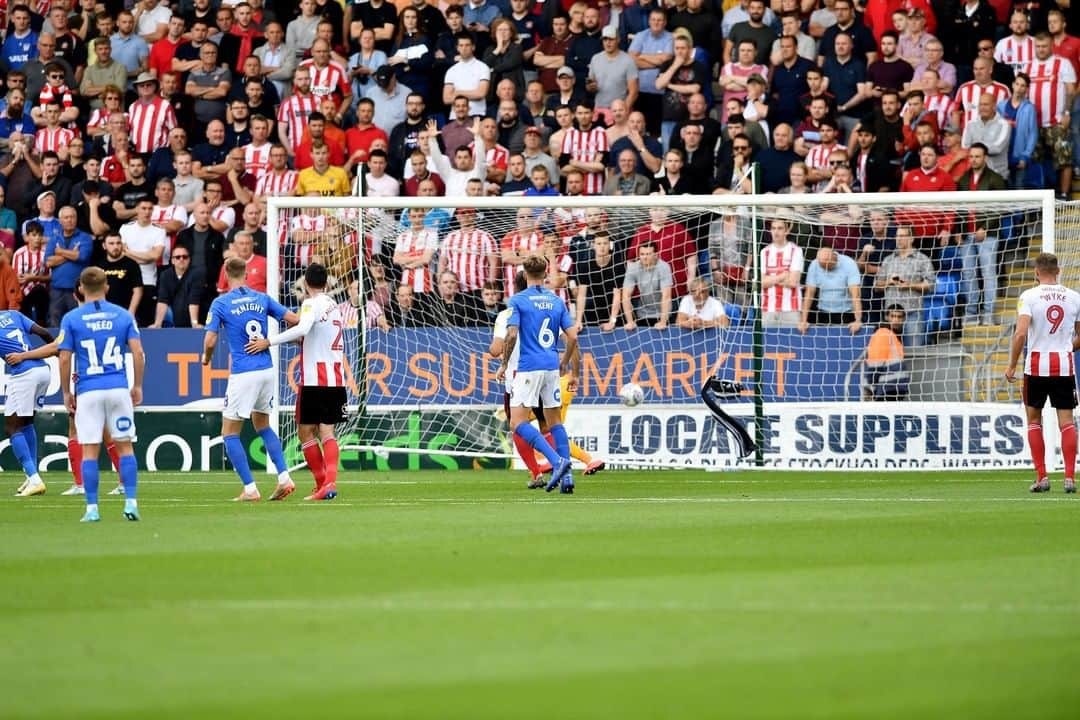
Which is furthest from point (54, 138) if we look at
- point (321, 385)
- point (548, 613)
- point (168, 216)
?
point (548, 613)

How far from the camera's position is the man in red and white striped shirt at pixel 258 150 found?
81.6 feet

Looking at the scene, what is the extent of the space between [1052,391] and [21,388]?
10647 mm

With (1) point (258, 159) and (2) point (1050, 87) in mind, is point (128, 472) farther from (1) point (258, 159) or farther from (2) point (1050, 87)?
(2) point (1050, 87)

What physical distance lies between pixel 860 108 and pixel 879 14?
1.64 meters

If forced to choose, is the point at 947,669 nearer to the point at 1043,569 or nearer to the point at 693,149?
the point at 1043,569

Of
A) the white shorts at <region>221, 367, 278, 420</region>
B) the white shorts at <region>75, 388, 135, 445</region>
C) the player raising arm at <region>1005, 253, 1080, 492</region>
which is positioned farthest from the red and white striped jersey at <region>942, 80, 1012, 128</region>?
the white shorts at <region>75, 388, 135, 445</region>

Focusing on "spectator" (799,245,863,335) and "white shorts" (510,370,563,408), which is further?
"spectator" (799,245,863,335)

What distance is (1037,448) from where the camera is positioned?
1642cm

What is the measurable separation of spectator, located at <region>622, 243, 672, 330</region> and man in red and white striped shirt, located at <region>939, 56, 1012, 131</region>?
14.0 feet

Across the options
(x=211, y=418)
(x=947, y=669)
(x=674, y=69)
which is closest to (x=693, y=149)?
(x=674, y=69)

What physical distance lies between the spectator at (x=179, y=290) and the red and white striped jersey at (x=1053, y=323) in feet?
37.6

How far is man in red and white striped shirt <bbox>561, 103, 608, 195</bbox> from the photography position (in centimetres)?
2364

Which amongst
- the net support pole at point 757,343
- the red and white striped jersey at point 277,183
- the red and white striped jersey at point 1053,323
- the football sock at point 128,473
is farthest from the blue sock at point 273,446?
the red and white striped jersey at point 277,183

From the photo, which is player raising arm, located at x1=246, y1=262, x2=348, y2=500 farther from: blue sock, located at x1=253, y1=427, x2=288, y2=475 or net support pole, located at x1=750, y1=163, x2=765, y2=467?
net support pole, located at x1=750, y1=163, x2=765, y2=467
